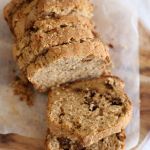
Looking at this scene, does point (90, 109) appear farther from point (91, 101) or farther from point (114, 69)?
point (114, 69)

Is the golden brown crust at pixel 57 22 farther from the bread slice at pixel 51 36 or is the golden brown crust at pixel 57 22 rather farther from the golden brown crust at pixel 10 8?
the golden brown crust at pixel 10 8

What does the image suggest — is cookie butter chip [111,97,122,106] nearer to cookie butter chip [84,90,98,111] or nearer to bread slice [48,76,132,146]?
bread slice [48,76,132,146]

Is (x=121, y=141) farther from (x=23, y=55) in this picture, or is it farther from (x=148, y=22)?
(x=148, y=22)

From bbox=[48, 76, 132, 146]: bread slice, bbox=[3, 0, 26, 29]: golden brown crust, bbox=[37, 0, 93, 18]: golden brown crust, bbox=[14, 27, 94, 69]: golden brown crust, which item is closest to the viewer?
bbox=[48, 76, 132, 146]: bread slice

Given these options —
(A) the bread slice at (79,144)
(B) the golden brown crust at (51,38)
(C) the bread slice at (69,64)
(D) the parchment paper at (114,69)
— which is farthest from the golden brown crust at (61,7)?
(A) the bread slice at (79,144)

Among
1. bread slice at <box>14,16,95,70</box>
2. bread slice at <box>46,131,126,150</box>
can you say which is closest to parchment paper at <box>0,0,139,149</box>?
bread slice at <box>46,131,126,150</box>

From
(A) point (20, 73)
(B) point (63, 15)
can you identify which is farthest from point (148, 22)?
(A) point (20, 73)

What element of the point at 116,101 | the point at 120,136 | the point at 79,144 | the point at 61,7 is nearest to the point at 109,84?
the point at 116,101
